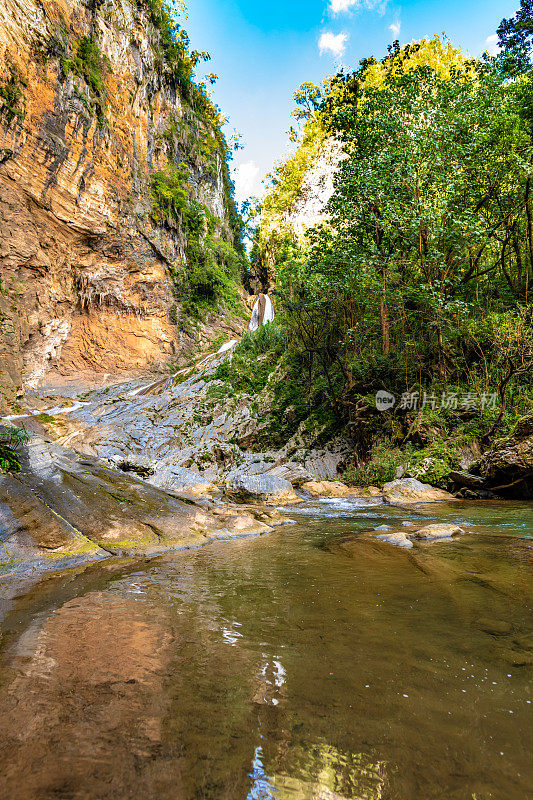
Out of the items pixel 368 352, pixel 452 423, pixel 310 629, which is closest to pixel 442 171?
pixel 368 352

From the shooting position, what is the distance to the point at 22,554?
3.99m

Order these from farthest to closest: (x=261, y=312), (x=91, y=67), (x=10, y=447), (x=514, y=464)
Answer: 1. (x=261, y=312)
2. (x=91, y=67)
3. (x=514, y=464)
4. (x=10, y=447)

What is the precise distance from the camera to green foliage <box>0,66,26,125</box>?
1817 centimetres

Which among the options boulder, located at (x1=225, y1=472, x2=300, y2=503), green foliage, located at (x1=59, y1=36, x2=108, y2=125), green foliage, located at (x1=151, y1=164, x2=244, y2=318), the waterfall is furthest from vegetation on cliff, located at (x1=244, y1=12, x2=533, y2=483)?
the waterfall

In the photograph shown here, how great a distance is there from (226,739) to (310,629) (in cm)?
113

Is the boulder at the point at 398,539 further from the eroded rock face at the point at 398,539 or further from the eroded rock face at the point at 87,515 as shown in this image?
the eroded rock face at the point at 87,515

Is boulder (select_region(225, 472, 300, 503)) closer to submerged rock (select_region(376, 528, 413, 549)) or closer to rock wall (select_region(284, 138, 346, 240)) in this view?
submerged rock (select_region(376, 528, 413, 549))

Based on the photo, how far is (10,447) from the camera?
18.2 feet

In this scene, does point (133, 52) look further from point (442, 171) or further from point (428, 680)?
point (428, 680)

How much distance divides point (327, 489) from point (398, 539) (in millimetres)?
5850

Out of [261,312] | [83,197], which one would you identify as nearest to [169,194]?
[83,197]

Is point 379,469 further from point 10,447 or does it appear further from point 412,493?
point 10,447

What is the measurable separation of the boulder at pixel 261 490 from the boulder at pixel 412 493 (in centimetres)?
231

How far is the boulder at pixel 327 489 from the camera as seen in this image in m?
10.4
